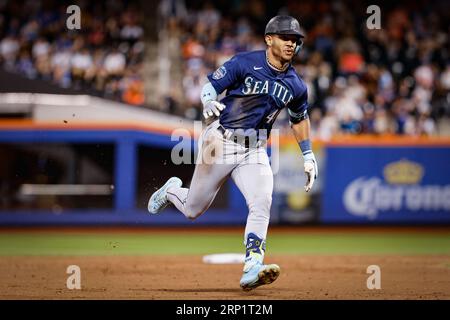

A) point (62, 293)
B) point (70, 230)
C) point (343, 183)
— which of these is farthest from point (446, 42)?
point (62, 293)

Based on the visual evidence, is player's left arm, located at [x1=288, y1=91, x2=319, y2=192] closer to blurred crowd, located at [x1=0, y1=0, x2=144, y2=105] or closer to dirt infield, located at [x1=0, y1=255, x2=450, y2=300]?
dirt infield, located at [x1=0, y1=255, x2=450, y2=300]


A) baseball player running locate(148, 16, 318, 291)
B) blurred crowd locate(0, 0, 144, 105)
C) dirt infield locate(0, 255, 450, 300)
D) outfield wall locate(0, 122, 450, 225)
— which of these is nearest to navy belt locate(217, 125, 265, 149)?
baseball player running locate(148, 16, 318, 291)

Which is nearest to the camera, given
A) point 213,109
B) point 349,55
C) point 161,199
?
point 213,109

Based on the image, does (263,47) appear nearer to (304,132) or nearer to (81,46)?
(81,46)

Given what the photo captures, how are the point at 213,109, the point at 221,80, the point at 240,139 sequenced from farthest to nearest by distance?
1. the point at 240,139
2. the point at 221,80
3. the point at 213,109

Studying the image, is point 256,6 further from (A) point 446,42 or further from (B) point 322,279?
(B) point 322,279

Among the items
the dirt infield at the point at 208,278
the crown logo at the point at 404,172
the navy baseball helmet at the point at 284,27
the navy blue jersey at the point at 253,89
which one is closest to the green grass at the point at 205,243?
the dirt infield at the point at 208,278

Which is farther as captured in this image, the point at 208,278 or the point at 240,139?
the point at 208,278

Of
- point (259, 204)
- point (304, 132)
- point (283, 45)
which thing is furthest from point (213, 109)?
point (304, 132)
